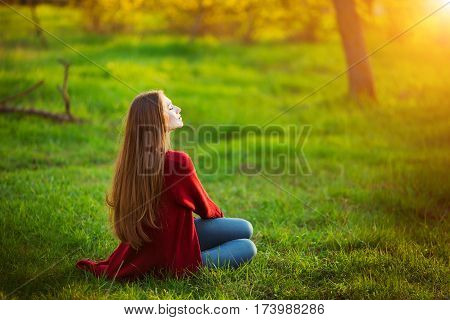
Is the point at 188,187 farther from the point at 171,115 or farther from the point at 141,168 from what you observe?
the point at 171,115

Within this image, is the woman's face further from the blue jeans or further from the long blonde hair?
the blue jeans

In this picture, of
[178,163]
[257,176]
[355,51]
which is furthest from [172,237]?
[355,51]

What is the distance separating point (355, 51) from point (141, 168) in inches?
285

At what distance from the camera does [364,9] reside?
11438mm

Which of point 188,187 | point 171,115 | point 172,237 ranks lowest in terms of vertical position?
point 172,237

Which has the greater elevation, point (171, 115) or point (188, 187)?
point (171, 115)

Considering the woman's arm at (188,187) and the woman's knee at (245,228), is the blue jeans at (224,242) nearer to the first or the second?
the woman's knee at (245,228)

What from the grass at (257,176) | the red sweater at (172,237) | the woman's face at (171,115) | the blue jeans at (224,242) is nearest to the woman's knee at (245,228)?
the blue jeans at (224,242)

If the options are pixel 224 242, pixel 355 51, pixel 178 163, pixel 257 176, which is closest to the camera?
pixel 178 163

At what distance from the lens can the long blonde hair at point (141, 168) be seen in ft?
12.1

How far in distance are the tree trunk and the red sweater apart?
6.77 metres

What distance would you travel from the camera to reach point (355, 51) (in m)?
10.1

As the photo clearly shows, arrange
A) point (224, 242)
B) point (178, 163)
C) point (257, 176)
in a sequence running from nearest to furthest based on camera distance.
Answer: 1. point (178, 163)
2. point (224, 242)
3. point (257, 176)

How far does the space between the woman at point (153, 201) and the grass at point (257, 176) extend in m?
0.13
